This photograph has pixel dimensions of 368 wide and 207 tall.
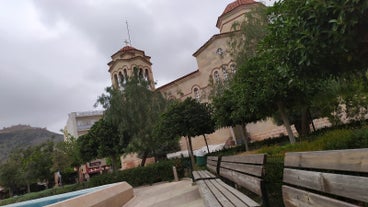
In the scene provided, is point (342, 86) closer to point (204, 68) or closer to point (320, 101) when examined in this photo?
point (320, 101)

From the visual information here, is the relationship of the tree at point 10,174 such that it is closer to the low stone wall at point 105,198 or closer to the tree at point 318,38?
the low stone wall at point 105,198

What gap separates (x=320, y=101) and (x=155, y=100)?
43.3ft

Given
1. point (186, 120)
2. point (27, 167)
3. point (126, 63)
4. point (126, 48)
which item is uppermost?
point (126, 48)

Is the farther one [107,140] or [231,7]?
[231,7]

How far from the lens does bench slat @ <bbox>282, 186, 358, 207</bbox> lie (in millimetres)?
1926

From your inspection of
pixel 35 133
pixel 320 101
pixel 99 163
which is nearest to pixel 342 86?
pixel 320 101

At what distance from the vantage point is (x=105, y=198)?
10125 mm

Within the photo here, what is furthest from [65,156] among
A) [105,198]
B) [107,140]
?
[105,198]

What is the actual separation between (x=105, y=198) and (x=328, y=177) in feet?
30.1

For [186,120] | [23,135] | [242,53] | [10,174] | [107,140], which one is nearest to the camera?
[242,53]

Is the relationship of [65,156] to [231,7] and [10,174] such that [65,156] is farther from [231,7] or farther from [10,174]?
[231,7]

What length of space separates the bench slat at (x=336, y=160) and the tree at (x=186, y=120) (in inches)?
743

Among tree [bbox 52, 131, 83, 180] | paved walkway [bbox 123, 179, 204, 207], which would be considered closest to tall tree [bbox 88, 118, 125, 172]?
tree [bbox 52, 131, 83, 180]

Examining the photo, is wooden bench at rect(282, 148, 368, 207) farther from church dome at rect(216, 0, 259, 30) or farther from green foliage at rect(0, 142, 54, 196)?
green foliage at rect(0, 142, 54, 196)
